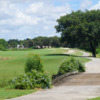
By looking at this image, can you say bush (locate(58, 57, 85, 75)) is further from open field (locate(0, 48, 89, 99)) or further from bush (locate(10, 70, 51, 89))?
bush (locate(10, 70, 51, 89))

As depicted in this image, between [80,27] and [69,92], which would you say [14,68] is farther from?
[80,27]

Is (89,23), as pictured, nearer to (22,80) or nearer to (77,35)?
(77,35)

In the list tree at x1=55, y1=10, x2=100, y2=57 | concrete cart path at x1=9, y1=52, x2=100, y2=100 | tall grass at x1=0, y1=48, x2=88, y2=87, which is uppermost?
tree at x1=55, y1=10, x2=100, y2=57

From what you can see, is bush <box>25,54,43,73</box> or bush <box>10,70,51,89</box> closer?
bush <box>10,70,51,89</box>

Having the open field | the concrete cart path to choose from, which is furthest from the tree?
the concrete cart path

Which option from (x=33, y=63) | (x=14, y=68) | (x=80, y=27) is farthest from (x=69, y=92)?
(x=80, y=27)

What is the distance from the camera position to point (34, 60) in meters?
17.7

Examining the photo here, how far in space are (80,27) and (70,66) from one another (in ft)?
133

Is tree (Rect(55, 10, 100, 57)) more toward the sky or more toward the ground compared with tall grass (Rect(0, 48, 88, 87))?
more toward the sky

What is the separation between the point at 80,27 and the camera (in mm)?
62188

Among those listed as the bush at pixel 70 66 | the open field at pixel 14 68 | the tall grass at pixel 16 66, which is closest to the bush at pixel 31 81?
the open field at pixel 14 68

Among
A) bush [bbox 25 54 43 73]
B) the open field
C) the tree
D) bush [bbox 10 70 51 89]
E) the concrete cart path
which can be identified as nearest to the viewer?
the concrete cart path

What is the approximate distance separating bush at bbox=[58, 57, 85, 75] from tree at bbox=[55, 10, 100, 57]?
3769 cm

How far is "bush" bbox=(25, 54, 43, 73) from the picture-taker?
58.1 ft
